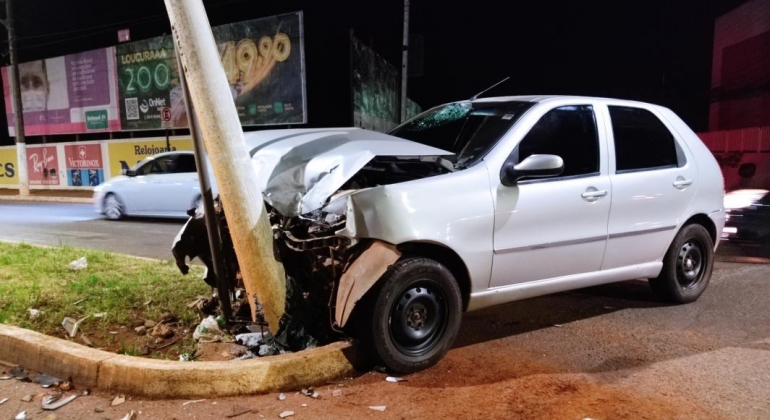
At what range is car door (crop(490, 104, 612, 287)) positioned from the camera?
3.97m

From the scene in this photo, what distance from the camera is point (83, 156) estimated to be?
22641mm

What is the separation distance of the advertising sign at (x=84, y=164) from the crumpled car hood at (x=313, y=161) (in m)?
20.5

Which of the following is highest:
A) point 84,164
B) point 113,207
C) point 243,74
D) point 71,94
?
point 243,74

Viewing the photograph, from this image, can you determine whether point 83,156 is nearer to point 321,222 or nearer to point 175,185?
point 175,185

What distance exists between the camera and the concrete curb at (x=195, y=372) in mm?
3402

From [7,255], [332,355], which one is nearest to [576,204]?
[332,355]

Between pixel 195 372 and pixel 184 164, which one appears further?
pixel 184 164

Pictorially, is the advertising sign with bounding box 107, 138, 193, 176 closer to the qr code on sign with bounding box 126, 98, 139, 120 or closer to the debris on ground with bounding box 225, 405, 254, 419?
the qr code on sign with bounding box 126, 98, 139, 120

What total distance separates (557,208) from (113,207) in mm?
11688

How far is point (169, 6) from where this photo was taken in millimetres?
3764

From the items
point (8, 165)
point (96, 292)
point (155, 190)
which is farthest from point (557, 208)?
point (8, 165)

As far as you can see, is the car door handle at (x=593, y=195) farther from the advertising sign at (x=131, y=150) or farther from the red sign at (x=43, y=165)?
the red sign at (x=43, y=165)

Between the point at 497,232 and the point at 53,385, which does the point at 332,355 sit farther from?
the point at 53,385

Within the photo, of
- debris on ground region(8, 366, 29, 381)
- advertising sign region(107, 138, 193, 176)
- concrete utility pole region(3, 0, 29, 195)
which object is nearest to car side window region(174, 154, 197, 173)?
advertising sign region(107, 138, 193, 176)
